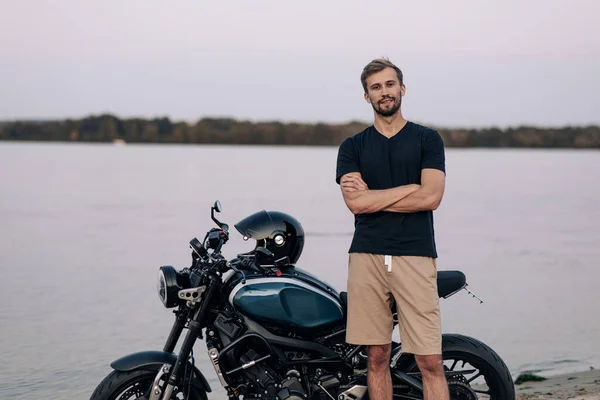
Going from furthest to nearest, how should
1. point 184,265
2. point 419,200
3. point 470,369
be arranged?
point 184,265 < point 470,369 < point 419,200

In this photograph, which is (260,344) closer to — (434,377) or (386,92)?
(434,377)

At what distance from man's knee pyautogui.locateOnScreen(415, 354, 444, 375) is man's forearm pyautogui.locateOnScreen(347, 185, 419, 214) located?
0.79m

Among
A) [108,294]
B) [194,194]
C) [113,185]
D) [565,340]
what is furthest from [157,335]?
[113,185]

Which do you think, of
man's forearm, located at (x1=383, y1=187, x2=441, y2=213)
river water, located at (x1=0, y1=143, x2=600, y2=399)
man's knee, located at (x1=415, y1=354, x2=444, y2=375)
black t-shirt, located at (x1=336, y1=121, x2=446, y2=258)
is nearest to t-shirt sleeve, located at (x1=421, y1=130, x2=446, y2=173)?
black t-shirt, located at (x1=336, y1=121, x2=446, y2=258)

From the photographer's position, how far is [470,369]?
4.80 metres

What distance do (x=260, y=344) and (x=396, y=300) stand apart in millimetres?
761

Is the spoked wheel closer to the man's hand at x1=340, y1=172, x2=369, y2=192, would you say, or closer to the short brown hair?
the man's hand at x1=340, y1=172, x2=369, y2=192

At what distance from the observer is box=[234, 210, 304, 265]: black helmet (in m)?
4.70

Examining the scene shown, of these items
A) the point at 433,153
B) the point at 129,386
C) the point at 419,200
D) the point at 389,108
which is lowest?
→ the point at 129,386

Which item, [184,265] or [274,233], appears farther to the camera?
[184,265]

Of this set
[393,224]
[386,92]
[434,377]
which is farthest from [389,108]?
[434,377]

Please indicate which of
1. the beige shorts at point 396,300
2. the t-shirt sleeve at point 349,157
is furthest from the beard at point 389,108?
the beige shorts at point 396,300

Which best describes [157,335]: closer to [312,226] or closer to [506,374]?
[506,374]

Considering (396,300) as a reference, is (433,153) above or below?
above
